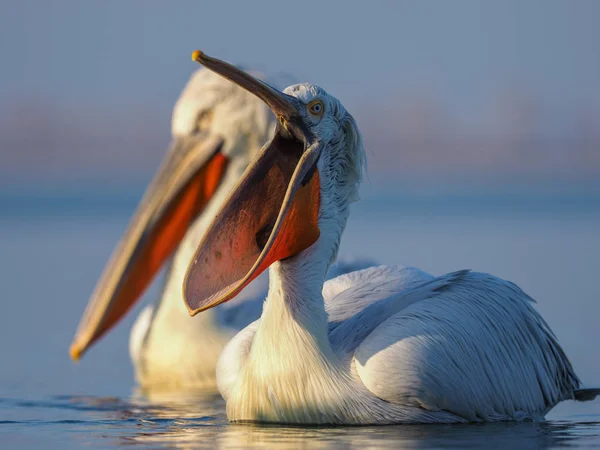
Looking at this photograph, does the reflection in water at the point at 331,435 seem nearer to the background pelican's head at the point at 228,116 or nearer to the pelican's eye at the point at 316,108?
the pelican's eye at the point at 316,108

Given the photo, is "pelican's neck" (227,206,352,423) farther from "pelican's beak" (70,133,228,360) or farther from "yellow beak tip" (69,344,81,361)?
"pelican's beak" (70,133,228,360)

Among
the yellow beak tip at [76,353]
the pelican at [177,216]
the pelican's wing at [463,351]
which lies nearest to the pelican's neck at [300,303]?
the pelican's wing at [463,351]

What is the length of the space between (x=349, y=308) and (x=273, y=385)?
0.69m

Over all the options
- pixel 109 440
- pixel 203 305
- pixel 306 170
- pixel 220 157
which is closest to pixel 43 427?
pixel 109 440

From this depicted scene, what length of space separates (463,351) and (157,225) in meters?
3.23

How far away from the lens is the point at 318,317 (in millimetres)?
6117

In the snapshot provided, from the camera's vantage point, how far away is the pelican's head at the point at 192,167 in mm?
9109

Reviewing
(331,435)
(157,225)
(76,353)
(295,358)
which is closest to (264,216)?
(295,358)

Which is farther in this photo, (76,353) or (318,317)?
(76,353)

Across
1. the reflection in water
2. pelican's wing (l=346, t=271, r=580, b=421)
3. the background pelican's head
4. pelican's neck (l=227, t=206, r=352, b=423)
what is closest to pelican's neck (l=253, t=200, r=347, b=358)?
pelican's neck (l=227, t=206, r=352, b=423)

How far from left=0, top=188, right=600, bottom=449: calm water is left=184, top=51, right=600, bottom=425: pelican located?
11 centimetres

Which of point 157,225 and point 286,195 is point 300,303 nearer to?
point 286,195

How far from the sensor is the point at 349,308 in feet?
21.8

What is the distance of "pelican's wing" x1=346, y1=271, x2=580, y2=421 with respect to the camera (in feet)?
19.6
